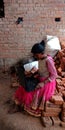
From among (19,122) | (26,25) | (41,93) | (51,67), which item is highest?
(26,25)

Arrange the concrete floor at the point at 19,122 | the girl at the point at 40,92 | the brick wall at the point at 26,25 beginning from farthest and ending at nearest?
the brick wall at the point at 26,25 < the girl at the point at 40,92 < the concrete floor at the point at 19,122

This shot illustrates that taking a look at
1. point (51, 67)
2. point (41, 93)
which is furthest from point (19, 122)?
point (51, 67)

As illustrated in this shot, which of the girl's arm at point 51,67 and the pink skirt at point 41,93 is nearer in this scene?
the girl's arm at point 51,67

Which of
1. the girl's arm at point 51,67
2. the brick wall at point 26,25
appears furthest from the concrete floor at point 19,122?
the brick wall at point 26,25

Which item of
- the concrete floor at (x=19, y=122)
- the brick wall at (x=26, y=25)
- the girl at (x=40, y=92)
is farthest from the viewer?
the brick wall at (x=26, y=25)

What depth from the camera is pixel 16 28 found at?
6301mm

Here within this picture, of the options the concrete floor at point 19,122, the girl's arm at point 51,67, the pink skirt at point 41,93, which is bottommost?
the concrete floor at point 19,122

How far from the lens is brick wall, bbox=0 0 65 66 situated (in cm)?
612

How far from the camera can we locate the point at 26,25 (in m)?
6.28

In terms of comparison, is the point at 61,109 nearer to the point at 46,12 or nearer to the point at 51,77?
the point at 51,77

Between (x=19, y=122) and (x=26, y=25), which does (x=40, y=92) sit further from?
(x=26, y=25)

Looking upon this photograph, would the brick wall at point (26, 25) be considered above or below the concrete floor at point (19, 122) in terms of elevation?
above

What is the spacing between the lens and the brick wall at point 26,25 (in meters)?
6.12

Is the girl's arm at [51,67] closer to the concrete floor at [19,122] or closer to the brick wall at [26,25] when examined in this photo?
the concrete floor at [19,122]
